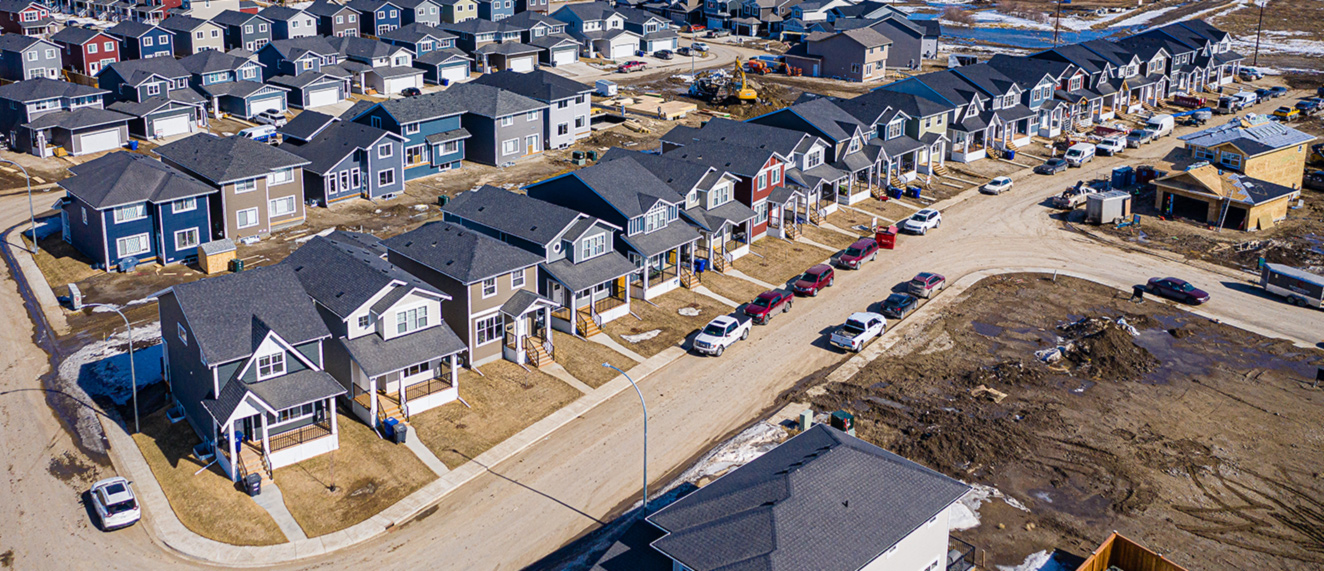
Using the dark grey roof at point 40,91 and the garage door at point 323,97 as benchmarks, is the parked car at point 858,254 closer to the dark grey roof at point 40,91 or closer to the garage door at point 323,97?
the garage door at point 323,97

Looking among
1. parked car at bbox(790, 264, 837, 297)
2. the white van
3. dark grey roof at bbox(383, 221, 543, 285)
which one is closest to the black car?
the white van

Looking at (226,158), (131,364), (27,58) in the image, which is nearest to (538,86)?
(226,158)

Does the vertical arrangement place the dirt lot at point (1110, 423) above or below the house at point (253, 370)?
below

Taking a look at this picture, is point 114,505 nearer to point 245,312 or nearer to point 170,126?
point 245,312

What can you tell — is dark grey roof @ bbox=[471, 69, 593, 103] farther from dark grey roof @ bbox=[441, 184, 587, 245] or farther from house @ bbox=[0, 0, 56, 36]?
house @ bbox=[0, 0, 56, 36]

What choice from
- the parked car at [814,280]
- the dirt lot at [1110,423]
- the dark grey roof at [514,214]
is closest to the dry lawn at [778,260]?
the parked car at [814,280]

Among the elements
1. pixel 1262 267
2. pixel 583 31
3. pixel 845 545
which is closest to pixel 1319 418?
pixel 1262 267
